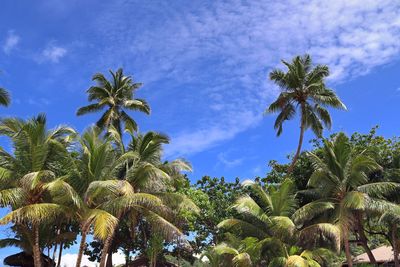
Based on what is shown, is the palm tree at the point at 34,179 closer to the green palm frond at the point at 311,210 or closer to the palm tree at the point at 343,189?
the green palm frond at the point at 311,210

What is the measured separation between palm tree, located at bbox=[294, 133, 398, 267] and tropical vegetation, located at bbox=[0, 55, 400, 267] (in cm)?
6

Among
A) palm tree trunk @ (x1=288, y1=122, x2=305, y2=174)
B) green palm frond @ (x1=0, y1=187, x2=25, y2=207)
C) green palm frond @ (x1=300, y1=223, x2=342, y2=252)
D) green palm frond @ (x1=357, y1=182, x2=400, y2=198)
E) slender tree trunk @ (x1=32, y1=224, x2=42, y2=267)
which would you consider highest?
palm tree trunk @ (x1=288, y1=122, x2=305, y2=174)

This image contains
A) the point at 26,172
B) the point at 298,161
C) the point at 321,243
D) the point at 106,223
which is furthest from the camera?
the point at 298,161

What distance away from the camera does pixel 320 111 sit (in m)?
31.1

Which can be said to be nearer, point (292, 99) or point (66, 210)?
point (66, 210)

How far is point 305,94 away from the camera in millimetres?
30188

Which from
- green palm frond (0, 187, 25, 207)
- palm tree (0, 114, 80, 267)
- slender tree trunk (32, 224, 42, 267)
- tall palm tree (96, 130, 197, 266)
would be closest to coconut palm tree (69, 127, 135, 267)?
palm tree (0, 114, 80, 267)

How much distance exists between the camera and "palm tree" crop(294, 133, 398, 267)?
2296 cm

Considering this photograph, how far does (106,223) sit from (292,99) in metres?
17.7

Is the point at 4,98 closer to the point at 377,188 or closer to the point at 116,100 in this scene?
the point at 116,100

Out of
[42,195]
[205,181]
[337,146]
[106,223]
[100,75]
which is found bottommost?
[106,223]

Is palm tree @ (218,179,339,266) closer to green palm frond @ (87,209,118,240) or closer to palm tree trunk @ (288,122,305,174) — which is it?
palm tree trunk @ (288,122,305,174)

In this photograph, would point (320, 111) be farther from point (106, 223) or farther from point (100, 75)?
point (106, 223)

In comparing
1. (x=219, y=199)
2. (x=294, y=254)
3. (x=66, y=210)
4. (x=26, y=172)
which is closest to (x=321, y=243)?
(x=294, y=254)
